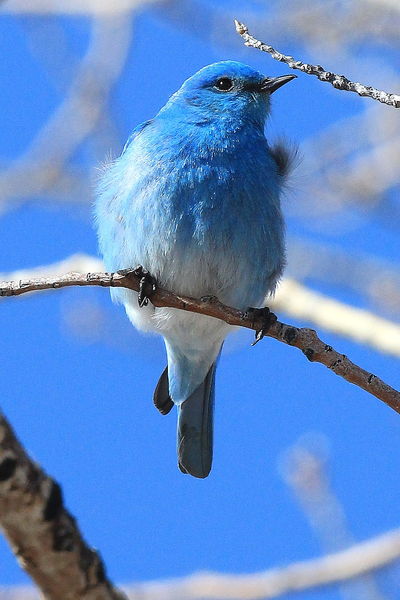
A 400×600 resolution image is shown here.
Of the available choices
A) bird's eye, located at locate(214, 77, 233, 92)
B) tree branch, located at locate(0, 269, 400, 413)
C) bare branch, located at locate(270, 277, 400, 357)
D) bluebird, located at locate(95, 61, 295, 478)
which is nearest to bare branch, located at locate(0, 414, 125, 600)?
tree branch, located at locate(0, 269, 400, 413)

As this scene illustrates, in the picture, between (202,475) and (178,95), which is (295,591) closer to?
(202,475)

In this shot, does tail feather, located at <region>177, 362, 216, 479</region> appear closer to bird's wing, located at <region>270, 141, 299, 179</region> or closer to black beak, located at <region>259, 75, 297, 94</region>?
bird's wing, located at <region>270, 141, 299, 179</region>

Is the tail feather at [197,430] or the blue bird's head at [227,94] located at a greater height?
the blue bird's head at [227,94]

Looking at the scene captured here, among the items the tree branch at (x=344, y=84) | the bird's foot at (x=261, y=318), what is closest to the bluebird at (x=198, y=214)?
the bird's foot at (x=261, y=318)

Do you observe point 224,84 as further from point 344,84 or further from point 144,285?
point 344,84

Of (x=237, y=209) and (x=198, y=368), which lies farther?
(x=198, y=368)

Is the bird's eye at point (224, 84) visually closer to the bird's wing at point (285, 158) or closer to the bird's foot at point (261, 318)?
the bird's wing at point (285, 158)

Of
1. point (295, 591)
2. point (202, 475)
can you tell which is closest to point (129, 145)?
point (202, 475)
